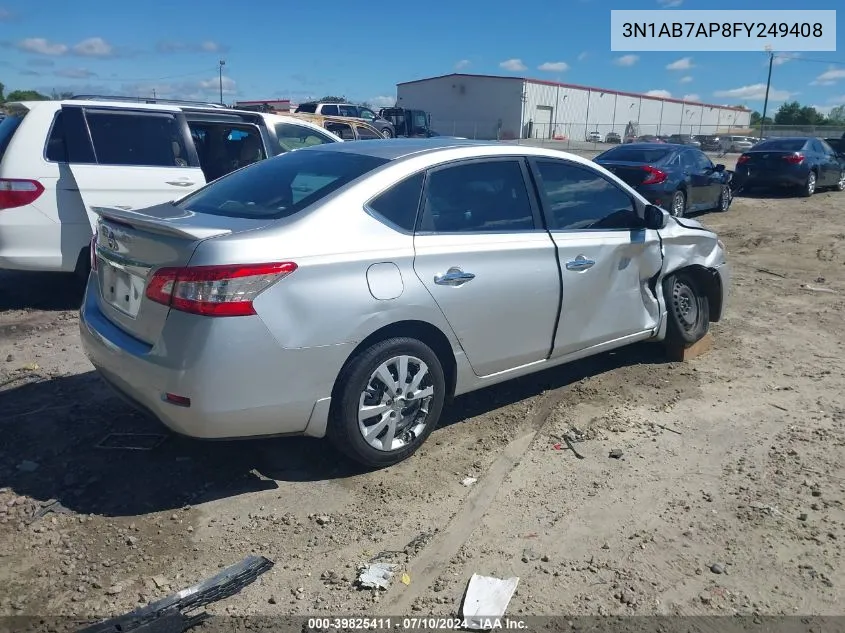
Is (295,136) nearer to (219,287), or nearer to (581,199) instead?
(581,199)

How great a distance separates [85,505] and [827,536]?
349 centimetres

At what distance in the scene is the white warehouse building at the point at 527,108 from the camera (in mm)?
60875

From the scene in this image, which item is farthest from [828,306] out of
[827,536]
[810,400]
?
[827,536]

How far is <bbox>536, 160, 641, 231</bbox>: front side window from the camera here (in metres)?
4.58

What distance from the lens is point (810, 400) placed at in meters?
4.98

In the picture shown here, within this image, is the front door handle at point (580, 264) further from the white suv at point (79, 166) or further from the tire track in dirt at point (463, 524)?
the white suv at point (79, 166)

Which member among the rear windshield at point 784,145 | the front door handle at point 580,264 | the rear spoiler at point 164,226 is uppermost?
the rear windshield at point 784,145

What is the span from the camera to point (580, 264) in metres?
4.57

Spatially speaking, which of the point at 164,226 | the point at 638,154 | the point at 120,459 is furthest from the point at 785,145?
the point at 120,459

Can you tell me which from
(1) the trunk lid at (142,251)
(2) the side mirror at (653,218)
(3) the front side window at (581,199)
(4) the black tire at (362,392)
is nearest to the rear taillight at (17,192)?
(1) the trunk lid at (142,251)

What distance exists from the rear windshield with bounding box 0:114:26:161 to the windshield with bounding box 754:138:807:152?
17159 mm

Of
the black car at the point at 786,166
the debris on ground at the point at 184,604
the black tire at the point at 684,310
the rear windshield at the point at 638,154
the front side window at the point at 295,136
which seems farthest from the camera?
the black car at the point at 786,166

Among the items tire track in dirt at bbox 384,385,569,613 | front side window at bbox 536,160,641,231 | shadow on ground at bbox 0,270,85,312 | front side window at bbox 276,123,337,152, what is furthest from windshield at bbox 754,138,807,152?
shadow on ground at bbox 0,270,85,312

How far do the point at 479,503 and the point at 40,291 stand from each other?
5.72m
